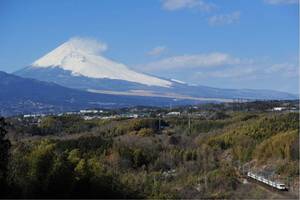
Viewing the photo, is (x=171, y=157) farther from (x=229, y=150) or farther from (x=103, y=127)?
(x=103, y=127)

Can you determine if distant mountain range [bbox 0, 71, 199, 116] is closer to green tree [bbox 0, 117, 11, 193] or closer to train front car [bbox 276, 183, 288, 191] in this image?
train front car [bbox 276, 183, 288, 191]

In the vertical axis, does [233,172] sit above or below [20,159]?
below

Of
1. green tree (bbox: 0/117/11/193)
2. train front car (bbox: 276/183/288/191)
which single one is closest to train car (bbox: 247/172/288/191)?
train front car (bbox: 276/183/288/191)

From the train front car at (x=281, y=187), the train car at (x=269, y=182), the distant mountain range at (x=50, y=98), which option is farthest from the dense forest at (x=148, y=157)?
the distant mountain range at (x=50, y=98)

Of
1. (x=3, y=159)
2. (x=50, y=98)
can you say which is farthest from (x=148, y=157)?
(x=50, y=98)

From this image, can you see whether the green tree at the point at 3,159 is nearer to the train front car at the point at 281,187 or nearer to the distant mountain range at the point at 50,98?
the train front car at the point at 281,187

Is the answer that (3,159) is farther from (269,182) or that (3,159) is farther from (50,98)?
(50,98)

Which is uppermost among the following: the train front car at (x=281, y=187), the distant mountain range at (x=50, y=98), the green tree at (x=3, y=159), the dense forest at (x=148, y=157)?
the distant mountain range at (x=50, y=98)

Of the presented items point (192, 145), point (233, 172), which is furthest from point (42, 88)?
point (233, 172)
